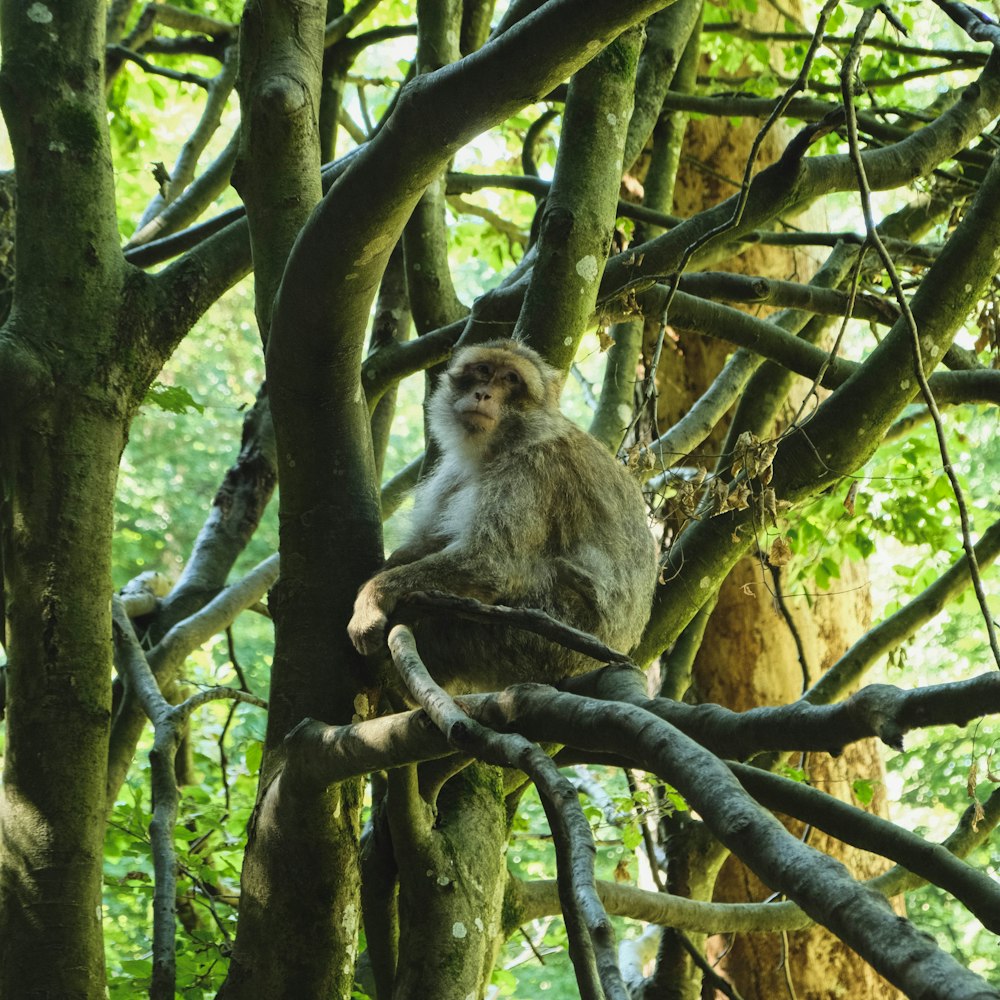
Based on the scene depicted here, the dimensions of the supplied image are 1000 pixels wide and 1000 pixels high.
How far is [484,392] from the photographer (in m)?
4.45

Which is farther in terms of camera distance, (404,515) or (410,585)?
(404,515)

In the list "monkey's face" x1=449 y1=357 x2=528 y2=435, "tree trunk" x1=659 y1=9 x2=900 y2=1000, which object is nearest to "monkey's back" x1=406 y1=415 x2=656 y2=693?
"monkey's face" x1=449 y1=357 x2=528 y2=435

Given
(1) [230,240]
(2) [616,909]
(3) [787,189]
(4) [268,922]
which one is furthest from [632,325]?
(4) [268,922]

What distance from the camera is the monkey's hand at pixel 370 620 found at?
317cm

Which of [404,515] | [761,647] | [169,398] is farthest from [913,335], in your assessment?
[761,647]

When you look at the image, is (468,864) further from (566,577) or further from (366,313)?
(366,313)

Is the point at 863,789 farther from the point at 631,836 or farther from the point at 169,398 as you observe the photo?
the point at 169,398

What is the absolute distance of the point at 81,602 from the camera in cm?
358

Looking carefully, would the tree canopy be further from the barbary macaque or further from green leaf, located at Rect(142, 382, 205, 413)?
green leaf, located at Rect(142, 382, 205, 413)

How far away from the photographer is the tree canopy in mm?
2115

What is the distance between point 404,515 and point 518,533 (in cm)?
127

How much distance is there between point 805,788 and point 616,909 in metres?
2.67

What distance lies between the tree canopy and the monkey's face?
0.68 ft

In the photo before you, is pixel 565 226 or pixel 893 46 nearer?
pixel 565 226
